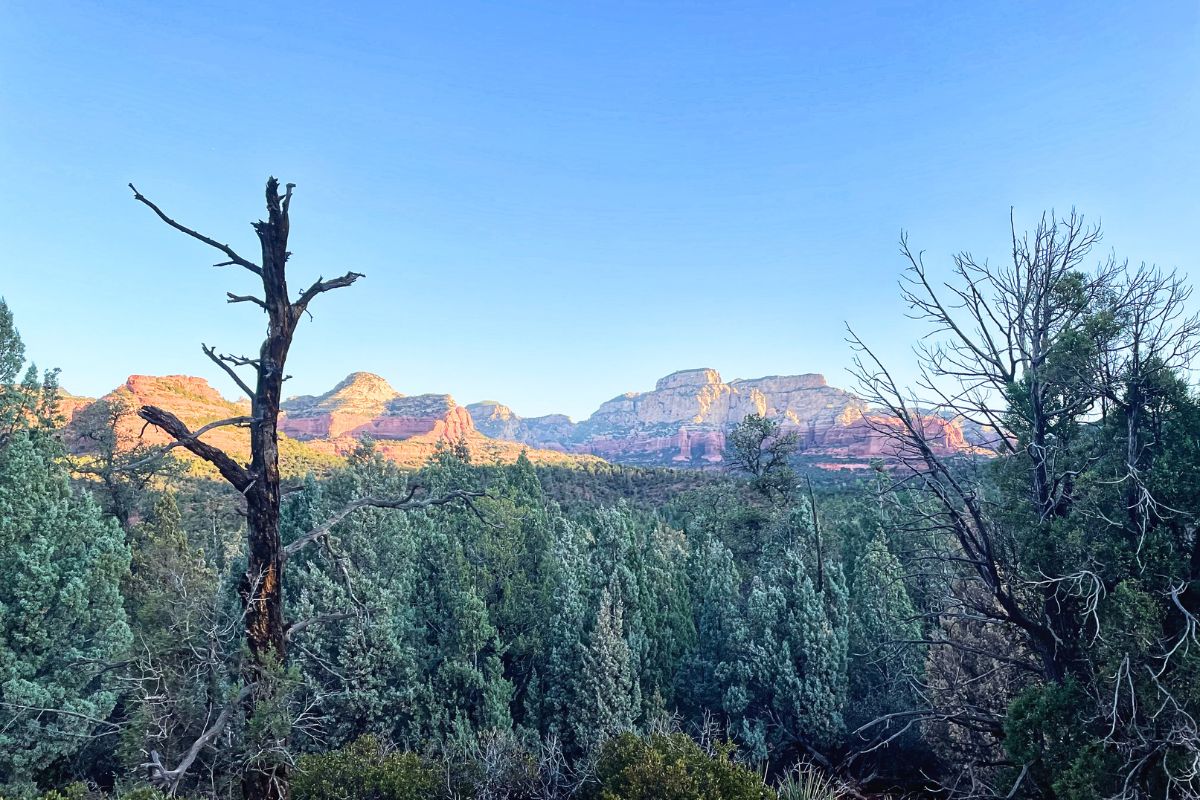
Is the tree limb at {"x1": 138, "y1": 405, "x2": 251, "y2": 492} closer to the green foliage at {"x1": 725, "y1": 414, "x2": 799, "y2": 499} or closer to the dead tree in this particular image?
the dead tree

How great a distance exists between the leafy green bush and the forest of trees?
1.2 inches

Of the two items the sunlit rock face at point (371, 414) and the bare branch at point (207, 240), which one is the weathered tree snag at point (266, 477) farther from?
the sunlit rock face at point (371, 414)

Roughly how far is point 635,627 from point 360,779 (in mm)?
8374

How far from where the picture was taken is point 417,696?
12.1 m

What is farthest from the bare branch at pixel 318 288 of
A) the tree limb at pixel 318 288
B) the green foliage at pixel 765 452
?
the green foliage at pixel 765 452

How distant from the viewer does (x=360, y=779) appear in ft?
20.2

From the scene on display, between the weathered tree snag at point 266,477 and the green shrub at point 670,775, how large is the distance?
9.84ft

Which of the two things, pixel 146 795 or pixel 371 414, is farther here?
pixel 371 414

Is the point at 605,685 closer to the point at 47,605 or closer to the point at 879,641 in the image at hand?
the point at 879,641

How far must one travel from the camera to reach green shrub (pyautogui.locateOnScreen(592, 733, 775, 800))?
5406 mm

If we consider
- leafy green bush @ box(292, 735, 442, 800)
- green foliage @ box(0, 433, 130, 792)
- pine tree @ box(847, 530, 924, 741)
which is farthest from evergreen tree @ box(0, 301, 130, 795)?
pine tree @ box(847, 530, 924, 741)

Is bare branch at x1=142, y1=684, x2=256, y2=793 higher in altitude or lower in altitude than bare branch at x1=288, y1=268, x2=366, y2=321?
lower

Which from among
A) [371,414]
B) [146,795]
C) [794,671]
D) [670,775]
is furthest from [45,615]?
[371,414]

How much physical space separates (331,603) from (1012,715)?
36.0 ft
